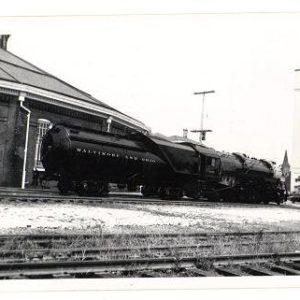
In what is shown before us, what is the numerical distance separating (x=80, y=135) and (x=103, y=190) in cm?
254

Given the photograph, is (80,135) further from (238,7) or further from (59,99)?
(238,7)

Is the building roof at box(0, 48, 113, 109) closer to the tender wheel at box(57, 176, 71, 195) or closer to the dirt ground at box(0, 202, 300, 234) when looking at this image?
the tender wheel at box(57, 176, 71, 195)

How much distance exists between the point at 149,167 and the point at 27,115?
5.75m

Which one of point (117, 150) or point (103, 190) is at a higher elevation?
point (117, 150)

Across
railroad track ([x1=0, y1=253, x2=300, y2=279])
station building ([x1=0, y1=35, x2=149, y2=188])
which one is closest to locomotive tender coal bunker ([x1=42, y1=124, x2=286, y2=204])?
station building ([x1=0, y1=35, x2=149, y2=188])

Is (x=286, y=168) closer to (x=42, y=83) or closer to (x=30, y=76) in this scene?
(x=42, y=83)

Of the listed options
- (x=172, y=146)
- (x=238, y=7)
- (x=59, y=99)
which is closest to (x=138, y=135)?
(x=172, y=146)

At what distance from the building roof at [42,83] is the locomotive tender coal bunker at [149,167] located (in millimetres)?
4031

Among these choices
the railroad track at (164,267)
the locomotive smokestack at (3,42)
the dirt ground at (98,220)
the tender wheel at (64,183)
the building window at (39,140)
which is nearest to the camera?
the railroad track at (164,267)

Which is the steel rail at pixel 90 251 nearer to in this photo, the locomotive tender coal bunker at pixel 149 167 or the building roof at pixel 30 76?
the locomotive tender coal bunker at pixel 149 167

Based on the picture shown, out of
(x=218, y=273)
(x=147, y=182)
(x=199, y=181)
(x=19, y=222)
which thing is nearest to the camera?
(x=218, y=273)

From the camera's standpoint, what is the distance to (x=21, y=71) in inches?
860

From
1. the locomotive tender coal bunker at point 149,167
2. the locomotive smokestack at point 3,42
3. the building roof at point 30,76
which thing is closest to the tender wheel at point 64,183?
the locomotive tender coal bunker at point 149,167

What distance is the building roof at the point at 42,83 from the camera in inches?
764
